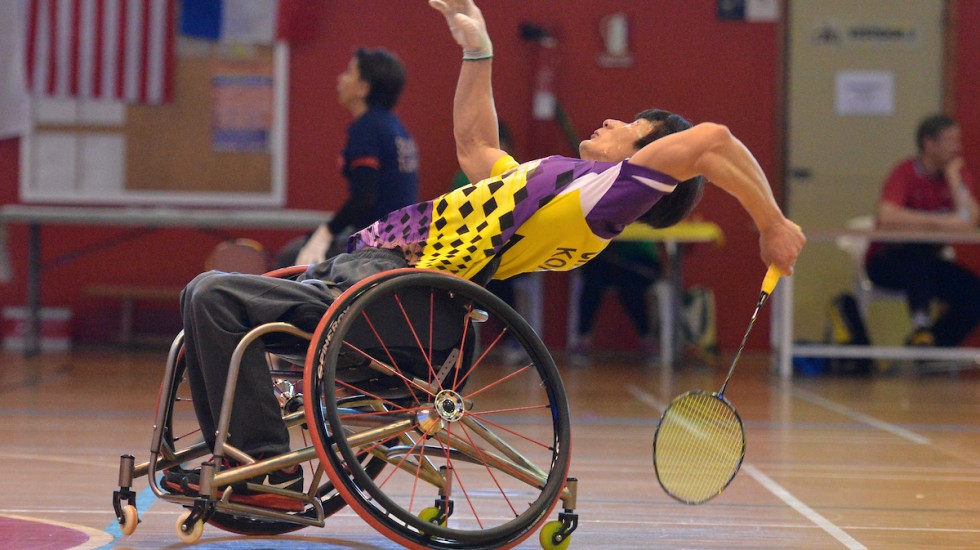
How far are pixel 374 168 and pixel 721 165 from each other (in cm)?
225

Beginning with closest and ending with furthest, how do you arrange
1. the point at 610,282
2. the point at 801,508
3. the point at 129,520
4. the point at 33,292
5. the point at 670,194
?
the point at 129,520 → the point at 670,194 → the point at 801,508 → the point at 33,292 → the point at 610,282

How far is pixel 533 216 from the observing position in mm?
2203

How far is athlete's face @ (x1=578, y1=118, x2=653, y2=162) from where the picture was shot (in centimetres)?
238

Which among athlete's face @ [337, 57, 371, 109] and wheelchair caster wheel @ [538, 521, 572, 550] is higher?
athlete's face @ [337, 57, 371, 109]

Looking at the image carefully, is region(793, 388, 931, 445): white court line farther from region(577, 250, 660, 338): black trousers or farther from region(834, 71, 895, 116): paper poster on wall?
region(834, 71, 895, 116): paper poster on wall

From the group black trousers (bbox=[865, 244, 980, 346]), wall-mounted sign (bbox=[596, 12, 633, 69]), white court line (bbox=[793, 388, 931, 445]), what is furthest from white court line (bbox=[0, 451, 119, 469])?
wall-mounted sign (bbox=[596, 12, 633, 69])

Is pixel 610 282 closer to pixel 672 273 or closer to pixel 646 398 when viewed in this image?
pixel 672 273

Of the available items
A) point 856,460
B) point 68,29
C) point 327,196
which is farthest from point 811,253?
point 68,29

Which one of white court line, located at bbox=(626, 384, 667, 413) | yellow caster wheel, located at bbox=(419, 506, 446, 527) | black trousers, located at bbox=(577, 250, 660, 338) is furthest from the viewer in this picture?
black trousers, located at bbox=(577, 250, 660, 338)

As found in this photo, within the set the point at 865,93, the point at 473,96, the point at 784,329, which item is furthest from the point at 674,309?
the point at 473,96

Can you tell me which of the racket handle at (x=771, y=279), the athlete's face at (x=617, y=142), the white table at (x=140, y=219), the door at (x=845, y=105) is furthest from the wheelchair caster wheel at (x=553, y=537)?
the door at (x=845, y=105)

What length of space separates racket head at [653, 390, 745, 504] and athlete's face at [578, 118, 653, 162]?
0.49 metres

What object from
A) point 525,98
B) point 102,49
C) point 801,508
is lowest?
point 801,508

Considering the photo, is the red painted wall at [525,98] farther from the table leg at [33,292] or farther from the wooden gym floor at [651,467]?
the wooden gym floor at [651,467]
